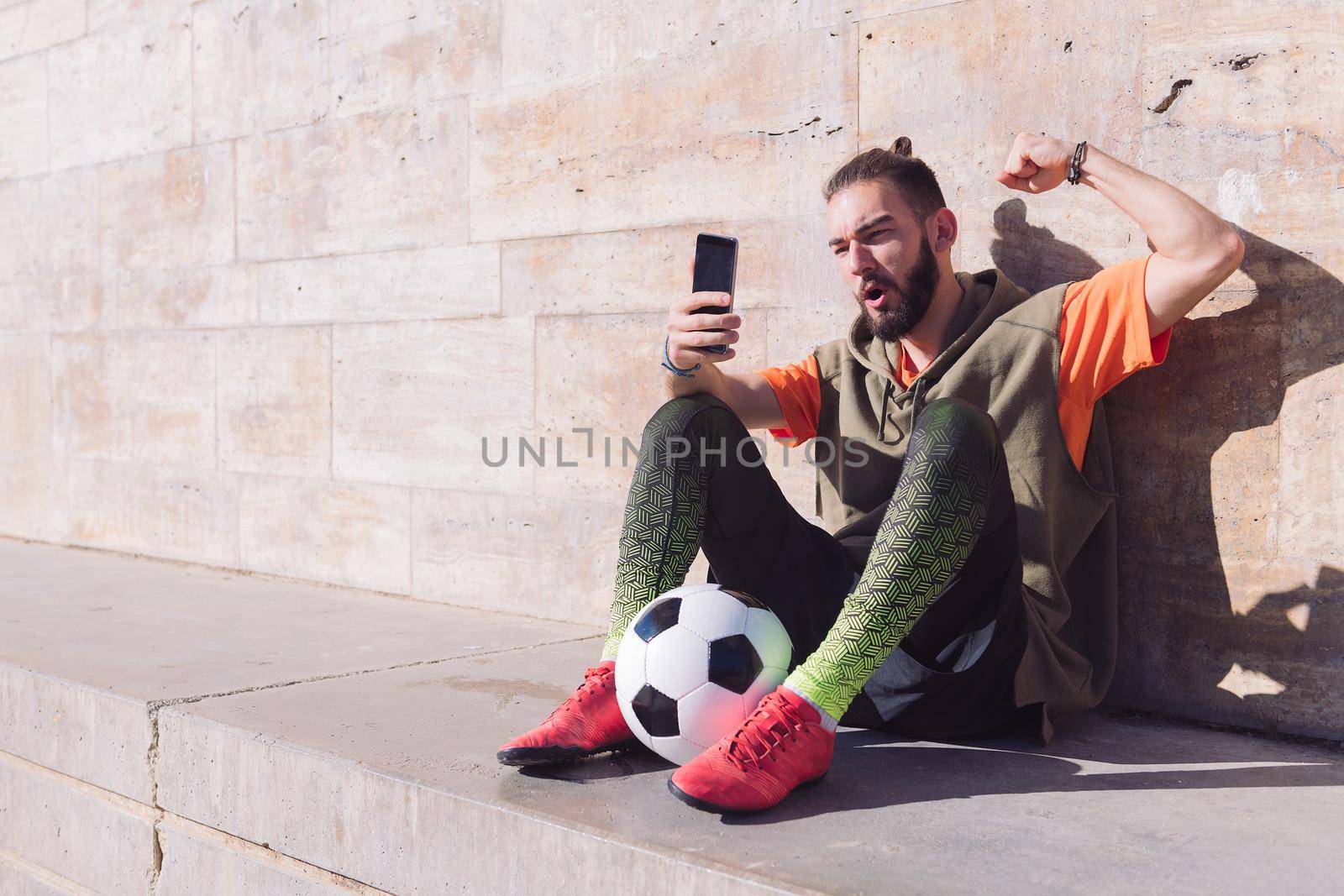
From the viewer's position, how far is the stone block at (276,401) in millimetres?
5395

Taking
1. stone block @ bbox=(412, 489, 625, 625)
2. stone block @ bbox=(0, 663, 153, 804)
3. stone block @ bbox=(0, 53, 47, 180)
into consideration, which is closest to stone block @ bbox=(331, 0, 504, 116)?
stone block @ bbox=(412, 489, 625, 625)

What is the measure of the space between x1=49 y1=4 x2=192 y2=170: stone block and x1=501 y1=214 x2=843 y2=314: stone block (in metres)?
2.47

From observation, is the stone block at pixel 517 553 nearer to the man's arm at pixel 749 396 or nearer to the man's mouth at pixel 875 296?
the man's arm at pixel 749 396

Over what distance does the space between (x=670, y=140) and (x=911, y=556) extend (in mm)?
2441

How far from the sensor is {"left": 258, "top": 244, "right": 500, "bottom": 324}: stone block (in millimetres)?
4836

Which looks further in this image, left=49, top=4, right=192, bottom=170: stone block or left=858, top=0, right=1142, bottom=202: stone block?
left=49, top=4, right=192, bottom=170: stone block

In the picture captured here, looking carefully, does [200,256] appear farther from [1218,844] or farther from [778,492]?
[1218,844]

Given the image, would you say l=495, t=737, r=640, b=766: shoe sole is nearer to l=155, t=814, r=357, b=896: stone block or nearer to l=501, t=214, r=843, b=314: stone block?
l=155, t=814, r=357, b=896: stone block

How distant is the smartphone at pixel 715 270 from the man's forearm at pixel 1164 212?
101 centimetres

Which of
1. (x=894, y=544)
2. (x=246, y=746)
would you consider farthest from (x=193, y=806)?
(x=894, y=544)

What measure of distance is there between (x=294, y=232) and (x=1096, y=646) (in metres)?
3.99

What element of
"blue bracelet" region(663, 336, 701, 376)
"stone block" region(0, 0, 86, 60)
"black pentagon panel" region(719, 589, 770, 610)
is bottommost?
"black pentagon panel" region(719, 589, 770, 610)

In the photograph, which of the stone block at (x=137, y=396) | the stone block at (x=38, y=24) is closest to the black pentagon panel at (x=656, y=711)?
A: the stone block at (x=137, y=396)

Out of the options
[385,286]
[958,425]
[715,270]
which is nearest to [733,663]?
[958,425]
